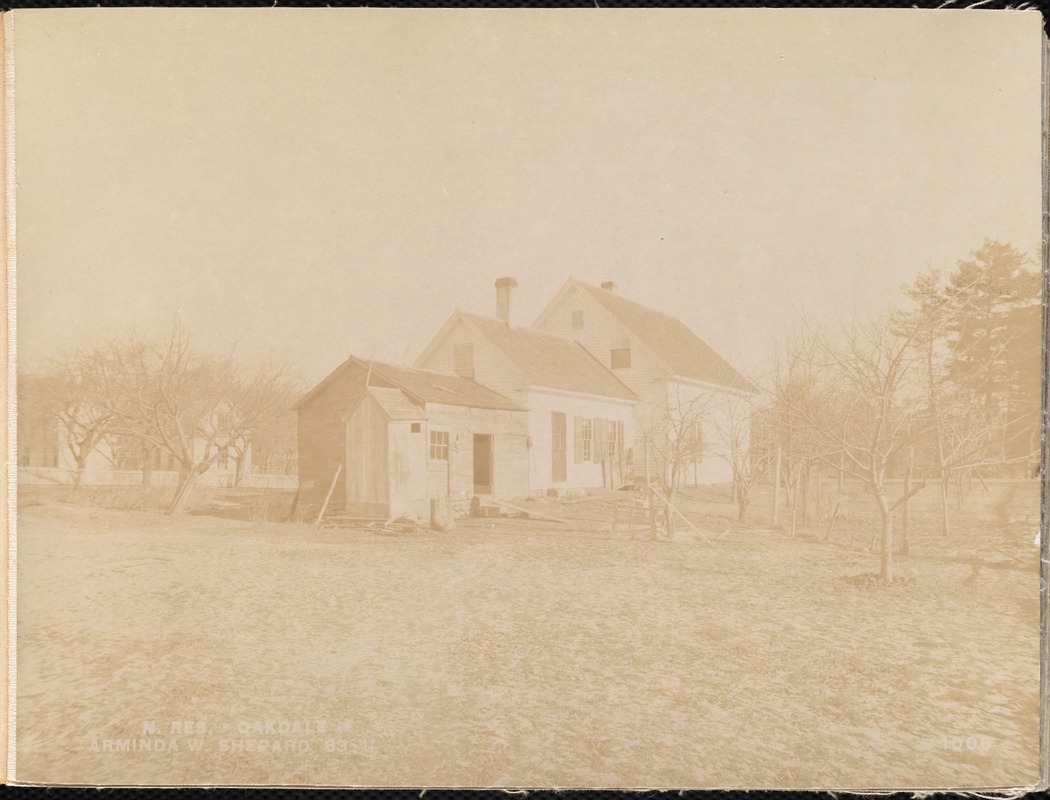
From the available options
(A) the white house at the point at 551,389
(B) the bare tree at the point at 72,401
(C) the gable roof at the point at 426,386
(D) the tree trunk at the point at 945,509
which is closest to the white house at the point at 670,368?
(A) the white house at the point at 551,389

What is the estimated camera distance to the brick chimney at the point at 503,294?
12.5 ft

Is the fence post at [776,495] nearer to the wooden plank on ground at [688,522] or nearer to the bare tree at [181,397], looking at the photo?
the wooden plank on ground at [688,522]

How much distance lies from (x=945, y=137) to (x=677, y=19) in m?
1.63

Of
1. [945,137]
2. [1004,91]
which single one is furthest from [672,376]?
[1004,91]

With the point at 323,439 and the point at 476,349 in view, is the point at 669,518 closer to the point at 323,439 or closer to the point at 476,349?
the point at 476,349

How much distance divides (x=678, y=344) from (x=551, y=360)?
750 millimetres

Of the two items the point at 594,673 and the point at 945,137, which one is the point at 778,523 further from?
the point at 945,137

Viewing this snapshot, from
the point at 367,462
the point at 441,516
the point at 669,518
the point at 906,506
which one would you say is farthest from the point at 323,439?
the point at 906,506

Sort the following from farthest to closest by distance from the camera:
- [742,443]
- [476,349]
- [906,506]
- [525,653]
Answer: [476,349] → [742,443] → [906,506] → [525,653]

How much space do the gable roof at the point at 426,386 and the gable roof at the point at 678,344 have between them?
853mm

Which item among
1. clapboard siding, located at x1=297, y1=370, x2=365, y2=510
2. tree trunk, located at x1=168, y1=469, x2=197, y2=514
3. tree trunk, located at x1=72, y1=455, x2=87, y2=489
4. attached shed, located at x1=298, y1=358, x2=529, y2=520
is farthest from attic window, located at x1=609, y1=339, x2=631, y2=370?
tree trunk, located at x1=72, y1=455, x2=87, y2=489

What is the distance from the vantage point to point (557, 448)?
164 inches

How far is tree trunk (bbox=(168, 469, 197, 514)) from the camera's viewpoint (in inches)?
150

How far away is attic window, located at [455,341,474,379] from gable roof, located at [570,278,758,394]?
0.74 meters
